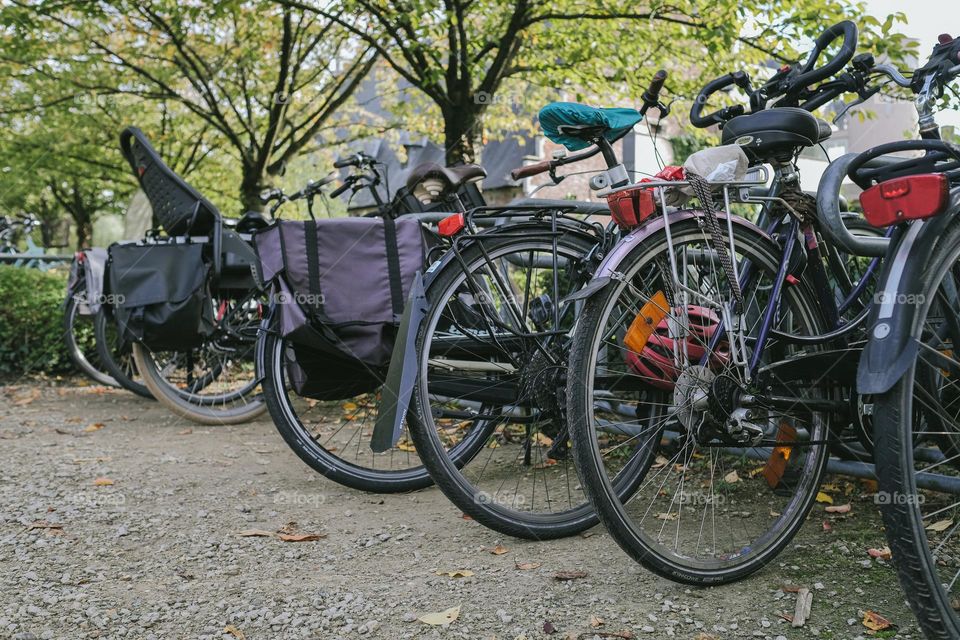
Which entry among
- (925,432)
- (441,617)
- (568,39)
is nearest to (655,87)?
(925,432)

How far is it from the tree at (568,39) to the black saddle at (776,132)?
15.4 ft

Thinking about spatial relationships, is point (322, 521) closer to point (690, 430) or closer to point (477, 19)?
point (690, 430)

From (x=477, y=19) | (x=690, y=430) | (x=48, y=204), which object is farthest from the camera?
(x=48, y=204)

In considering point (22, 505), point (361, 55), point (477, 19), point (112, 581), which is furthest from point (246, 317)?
point (361, 55)

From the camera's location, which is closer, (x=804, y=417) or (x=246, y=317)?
(x=804, y=417)

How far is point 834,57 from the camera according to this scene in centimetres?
261

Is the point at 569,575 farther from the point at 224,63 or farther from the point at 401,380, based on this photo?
the point at 224,63

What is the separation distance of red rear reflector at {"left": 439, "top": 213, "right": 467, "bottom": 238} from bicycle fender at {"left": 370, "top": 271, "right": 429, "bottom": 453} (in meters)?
0.18

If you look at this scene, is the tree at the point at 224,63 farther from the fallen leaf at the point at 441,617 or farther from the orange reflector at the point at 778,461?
the fallen leaf at the point at 441,617

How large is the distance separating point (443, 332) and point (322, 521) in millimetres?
914

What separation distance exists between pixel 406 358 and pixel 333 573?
0.75 m

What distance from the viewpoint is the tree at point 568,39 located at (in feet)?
23.1

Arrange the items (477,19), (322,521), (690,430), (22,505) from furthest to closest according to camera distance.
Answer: (477,19)
(22,505)
(322,521)
(690,430)

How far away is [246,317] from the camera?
5.34m
